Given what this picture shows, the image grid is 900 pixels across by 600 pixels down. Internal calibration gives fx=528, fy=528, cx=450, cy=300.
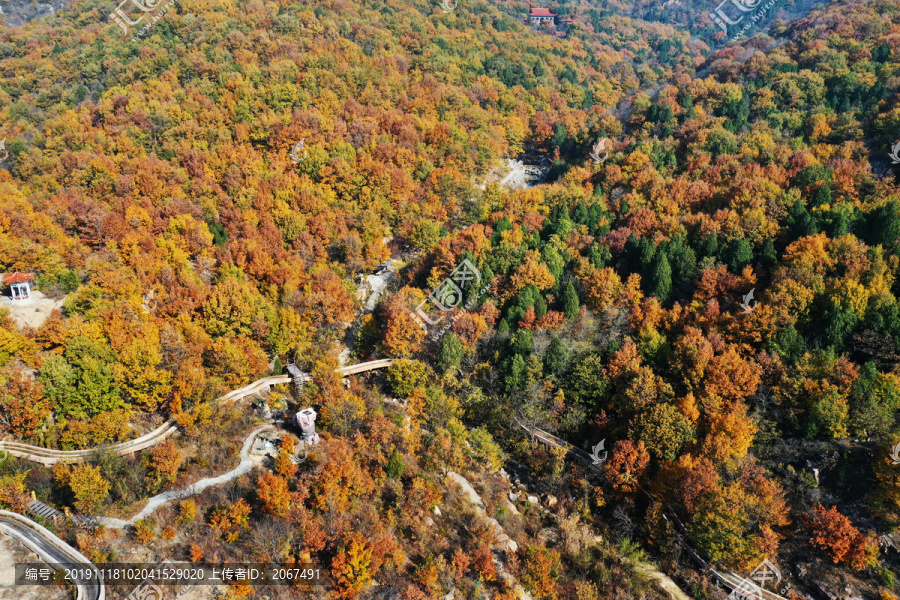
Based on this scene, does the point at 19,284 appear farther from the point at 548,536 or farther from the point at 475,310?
the point at 548,536

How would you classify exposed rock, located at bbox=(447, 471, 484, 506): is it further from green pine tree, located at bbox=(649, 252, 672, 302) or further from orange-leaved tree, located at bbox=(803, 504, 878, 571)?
green pine tree, located at bbox=(649, 252, 672, 302)

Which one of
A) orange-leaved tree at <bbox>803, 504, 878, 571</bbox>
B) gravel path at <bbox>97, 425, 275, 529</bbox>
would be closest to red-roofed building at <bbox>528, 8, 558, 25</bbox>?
gravel path at <bbox>97, 425, 275, 529</bbox>

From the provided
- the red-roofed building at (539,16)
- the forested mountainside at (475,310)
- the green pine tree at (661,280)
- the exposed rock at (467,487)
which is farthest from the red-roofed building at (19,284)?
the red-roofed building at (539,16)

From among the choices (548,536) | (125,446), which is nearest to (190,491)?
(125,446)

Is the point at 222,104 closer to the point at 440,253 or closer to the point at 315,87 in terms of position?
the point at 315,87

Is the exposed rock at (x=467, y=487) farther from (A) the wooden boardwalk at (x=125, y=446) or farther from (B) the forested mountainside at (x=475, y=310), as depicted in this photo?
(A) the wooden boardwalk at (x=125, y=446)
